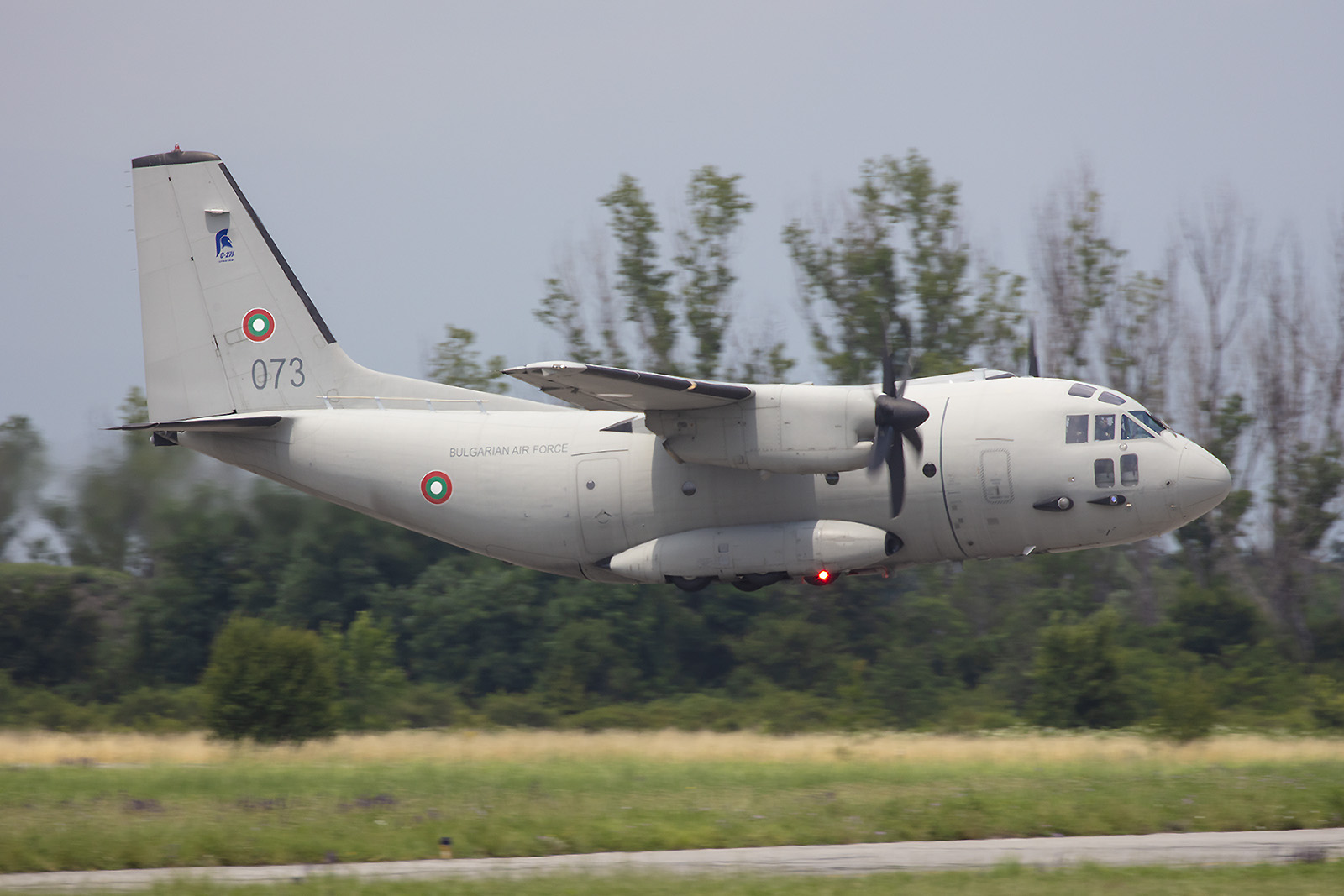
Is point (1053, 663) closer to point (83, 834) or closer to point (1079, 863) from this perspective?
point (1079, 863)

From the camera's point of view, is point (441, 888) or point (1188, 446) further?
point (1188, 446)

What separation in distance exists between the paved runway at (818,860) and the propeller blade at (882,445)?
554 cm

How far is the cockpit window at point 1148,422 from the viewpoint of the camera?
16.2 m

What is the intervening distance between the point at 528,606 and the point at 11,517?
11.7 meters

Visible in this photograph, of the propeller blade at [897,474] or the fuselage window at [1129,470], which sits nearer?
the fuselage window at [1129,470]

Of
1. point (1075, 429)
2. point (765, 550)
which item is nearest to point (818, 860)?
point (765, 550)

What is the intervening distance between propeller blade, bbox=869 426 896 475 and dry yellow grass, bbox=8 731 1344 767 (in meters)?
4.72

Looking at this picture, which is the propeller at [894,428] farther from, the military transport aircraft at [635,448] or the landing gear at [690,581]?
the landing gear at [690,581]

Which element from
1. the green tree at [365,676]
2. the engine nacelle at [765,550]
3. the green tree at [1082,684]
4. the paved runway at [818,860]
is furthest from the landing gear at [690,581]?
the green tree at [365,676]

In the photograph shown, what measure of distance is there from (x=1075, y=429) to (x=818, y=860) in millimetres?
7745

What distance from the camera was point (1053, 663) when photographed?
79.4ft

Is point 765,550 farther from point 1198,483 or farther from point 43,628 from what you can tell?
point 43,628

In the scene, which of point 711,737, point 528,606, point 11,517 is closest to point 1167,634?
point 711,737

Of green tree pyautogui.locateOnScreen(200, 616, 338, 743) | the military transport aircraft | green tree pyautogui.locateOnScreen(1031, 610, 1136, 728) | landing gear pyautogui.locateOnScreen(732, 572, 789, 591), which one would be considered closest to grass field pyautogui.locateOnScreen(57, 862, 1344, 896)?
the military transport aircraft
